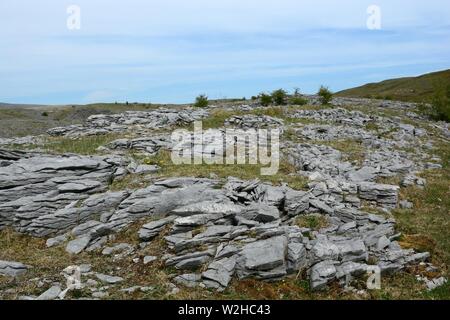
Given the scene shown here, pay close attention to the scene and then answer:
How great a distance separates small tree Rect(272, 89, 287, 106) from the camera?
49234 millimetres

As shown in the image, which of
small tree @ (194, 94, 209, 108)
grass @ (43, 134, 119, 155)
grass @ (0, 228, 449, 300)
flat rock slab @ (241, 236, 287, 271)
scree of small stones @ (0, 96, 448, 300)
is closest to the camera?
grass @ (0, 228, 449, 300)

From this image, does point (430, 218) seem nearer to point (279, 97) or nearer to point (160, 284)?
point (160, 284)

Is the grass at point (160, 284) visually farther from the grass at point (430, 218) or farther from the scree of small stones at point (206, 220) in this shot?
the grass at point (430, 218)

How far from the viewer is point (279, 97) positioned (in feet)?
162

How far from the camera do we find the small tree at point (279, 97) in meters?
49.2

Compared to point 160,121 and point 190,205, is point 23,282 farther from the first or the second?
point 160,121

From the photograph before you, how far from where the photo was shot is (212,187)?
17.2 meters

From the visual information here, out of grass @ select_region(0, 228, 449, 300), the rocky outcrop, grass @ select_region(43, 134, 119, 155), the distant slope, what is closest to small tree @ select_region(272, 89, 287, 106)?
the rocky outcrop

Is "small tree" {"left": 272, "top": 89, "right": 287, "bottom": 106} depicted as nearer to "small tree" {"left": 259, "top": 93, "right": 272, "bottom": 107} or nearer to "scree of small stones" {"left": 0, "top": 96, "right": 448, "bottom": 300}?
"small tree" {"left": 259, "top": 93, "right": 272, "bottom": 107}

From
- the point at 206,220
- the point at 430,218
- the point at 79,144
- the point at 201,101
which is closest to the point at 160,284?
the point at 206,220

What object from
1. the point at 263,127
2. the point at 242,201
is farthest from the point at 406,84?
the point at 242,201

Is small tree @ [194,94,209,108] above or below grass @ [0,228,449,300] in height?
above
